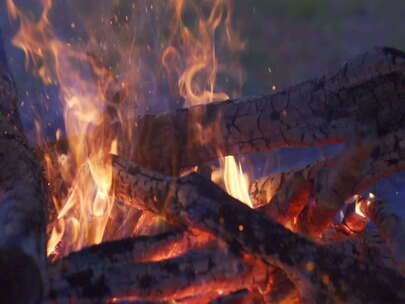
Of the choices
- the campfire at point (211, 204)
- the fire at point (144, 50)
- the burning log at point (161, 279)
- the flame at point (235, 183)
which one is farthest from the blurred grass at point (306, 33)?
the burning log at point (161, 279)

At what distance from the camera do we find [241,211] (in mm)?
1946

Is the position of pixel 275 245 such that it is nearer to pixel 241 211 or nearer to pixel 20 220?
pixel 241 211

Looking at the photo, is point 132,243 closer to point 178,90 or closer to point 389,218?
point 389,218

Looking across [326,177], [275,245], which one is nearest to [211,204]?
[275,245]

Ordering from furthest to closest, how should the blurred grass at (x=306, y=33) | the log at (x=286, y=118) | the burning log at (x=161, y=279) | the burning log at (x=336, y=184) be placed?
the blurred grass at (x=306, y=33)
the log at (x=286, y=118)
the burning log at (x=336, y=184)
the burning log at (x=161, y=279)

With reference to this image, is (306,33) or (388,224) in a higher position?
(306,33)

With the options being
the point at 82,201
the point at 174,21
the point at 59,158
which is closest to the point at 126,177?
the point at 82,201

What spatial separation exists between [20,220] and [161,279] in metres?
0.57

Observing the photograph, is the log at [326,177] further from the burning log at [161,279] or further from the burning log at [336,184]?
the burning log at [161,279]

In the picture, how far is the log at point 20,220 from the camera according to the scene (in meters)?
1.37

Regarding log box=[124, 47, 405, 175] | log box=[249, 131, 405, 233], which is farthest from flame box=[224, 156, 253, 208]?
log box=[249, 131, 405, 233]

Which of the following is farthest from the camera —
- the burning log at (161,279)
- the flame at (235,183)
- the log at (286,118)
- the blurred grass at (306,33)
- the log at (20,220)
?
the blurred grass at (306,33)

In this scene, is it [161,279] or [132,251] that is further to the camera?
[132,251]

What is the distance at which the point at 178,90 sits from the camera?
23.8 feet
